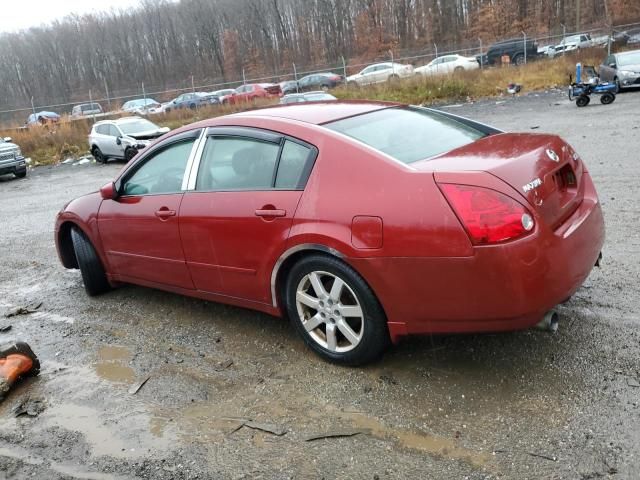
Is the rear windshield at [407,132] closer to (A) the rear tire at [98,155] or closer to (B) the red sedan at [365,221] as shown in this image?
(B) the red sedan at [365,221]

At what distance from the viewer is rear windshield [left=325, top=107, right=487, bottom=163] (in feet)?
11.3

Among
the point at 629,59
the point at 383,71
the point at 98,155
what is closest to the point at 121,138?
the point at 98,155

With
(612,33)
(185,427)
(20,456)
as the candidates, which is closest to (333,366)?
(185,427)

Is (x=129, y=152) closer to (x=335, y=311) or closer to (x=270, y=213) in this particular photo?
(x=270, y=213)

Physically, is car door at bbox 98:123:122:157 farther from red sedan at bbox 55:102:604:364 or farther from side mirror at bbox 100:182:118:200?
Result: red sedan at bbox 55:102:604:364

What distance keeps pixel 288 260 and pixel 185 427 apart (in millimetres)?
1125

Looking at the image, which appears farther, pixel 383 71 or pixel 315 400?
pixel 383 71

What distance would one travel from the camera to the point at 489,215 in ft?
9.17

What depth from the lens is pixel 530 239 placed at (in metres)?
2.79

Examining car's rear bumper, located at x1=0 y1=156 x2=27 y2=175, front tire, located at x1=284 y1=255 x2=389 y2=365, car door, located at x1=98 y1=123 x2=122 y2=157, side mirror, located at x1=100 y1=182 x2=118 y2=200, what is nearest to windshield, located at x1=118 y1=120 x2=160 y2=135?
car door, located at x1=98 y1=123 x2=122 y2=157

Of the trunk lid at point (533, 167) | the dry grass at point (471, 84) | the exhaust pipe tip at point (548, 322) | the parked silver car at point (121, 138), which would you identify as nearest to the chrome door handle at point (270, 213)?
the trunk lid at point (533, 167)

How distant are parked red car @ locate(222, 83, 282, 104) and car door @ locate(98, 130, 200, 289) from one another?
28.9m

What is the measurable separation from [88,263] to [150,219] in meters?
1.19

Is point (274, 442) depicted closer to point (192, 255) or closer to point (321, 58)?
point (192, 255)
